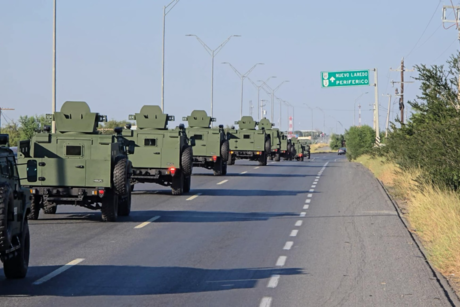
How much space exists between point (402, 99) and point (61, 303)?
223 feet

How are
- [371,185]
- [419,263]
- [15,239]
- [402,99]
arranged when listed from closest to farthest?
[15,239]
[419,263]
[371,185]
[402,99]

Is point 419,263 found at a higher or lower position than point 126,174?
lower

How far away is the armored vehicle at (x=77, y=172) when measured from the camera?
59.7 feet

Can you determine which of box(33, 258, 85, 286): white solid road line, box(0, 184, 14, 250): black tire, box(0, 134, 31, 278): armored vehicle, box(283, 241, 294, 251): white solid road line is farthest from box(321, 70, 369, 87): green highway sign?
box(0, 184, 14, 250): black tire

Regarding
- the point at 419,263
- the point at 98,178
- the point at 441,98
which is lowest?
the point at 419,263

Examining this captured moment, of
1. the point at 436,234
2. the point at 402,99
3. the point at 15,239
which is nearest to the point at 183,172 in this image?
the point at 436,234

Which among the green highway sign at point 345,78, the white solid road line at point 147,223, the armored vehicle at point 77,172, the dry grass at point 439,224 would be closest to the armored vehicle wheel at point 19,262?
the dry grass at point 439,224

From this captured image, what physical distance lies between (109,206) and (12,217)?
343 inches

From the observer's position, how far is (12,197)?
9.76 meters

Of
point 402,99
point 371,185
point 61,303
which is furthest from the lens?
point 402,99

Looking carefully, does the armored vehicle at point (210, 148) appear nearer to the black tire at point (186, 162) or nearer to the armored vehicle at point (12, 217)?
the black tire at point (186, 162)

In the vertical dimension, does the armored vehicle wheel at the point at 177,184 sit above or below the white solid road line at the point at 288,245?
above

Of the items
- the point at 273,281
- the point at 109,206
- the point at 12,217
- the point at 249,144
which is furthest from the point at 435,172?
the point at 249,144

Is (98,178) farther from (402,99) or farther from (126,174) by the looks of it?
(402,99)
